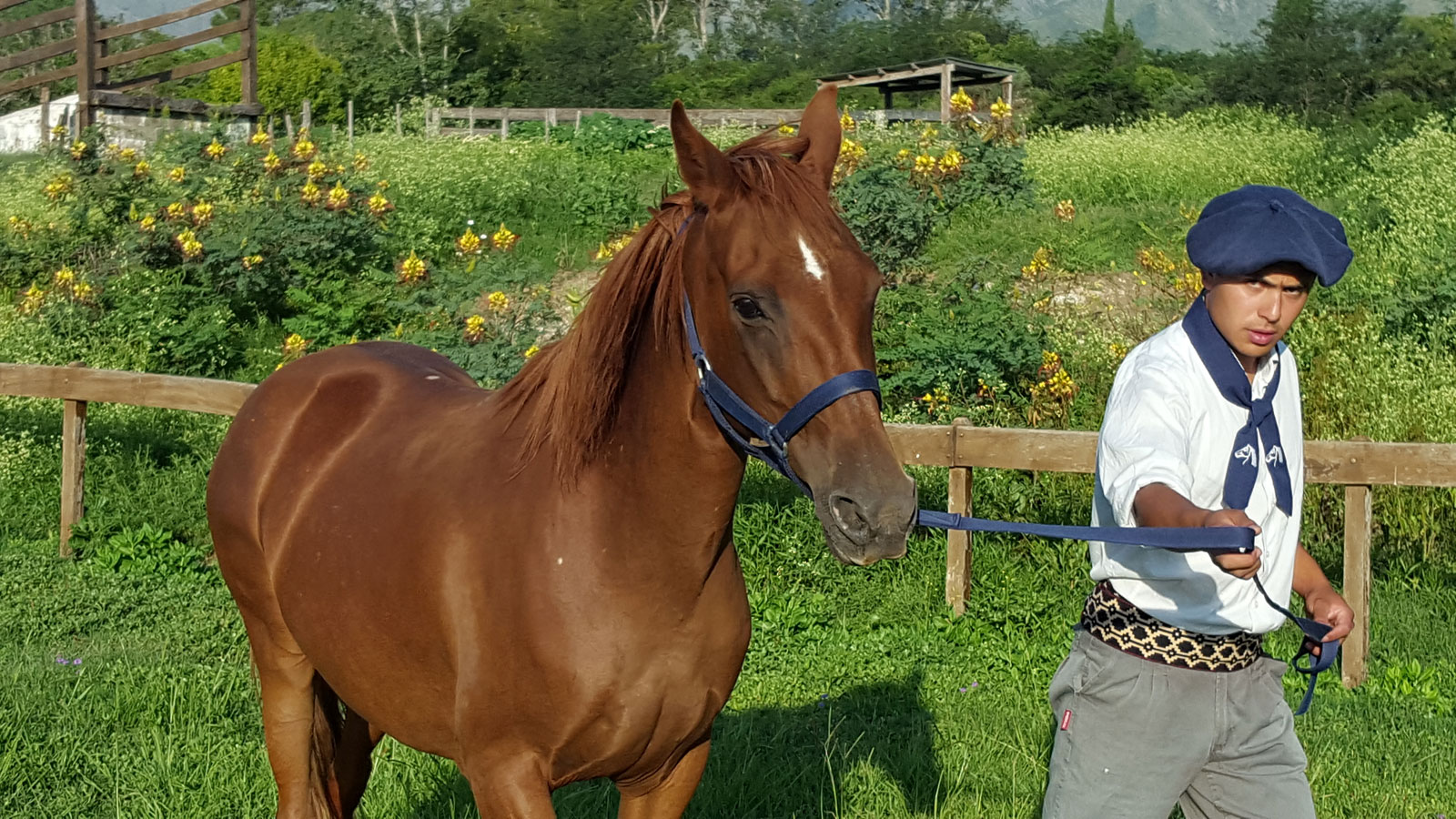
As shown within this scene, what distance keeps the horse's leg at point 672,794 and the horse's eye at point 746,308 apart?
1.10 metres

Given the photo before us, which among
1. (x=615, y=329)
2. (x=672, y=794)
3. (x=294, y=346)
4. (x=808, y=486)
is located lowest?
(x=672, y=794)

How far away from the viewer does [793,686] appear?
5324 millimetres

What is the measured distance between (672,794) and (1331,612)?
1456 millimetres

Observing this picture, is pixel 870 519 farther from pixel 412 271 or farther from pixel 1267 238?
pixel 412 271

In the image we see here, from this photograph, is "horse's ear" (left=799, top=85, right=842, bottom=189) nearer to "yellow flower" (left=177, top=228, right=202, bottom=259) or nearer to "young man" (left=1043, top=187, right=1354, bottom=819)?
"young man" (left=1043, top=187, right=1354, bottom=819)

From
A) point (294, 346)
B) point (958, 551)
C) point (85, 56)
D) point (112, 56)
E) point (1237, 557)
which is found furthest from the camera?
point (112, 56)

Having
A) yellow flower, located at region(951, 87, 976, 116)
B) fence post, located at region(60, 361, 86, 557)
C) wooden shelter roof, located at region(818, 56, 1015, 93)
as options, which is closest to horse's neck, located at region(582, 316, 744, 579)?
fence post, located at region(60, 361, 86, 557)

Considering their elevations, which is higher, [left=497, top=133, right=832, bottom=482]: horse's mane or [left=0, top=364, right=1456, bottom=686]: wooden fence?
[left=497, top=133, right=832, bottom=482]: horse's mane

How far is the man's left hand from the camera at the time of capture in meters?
2.59

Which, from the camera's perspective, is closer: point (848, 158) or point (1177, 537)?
point (1177, 537)

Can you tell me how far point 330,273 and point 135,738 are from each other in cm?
613

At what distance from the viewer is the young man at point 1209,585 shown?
8.37ft

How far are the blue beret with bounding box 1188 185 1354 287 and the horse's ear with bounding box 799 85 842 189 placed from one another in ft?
2.45

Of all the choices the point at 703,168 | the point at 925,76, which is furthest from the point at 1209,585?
the point at 925,76
